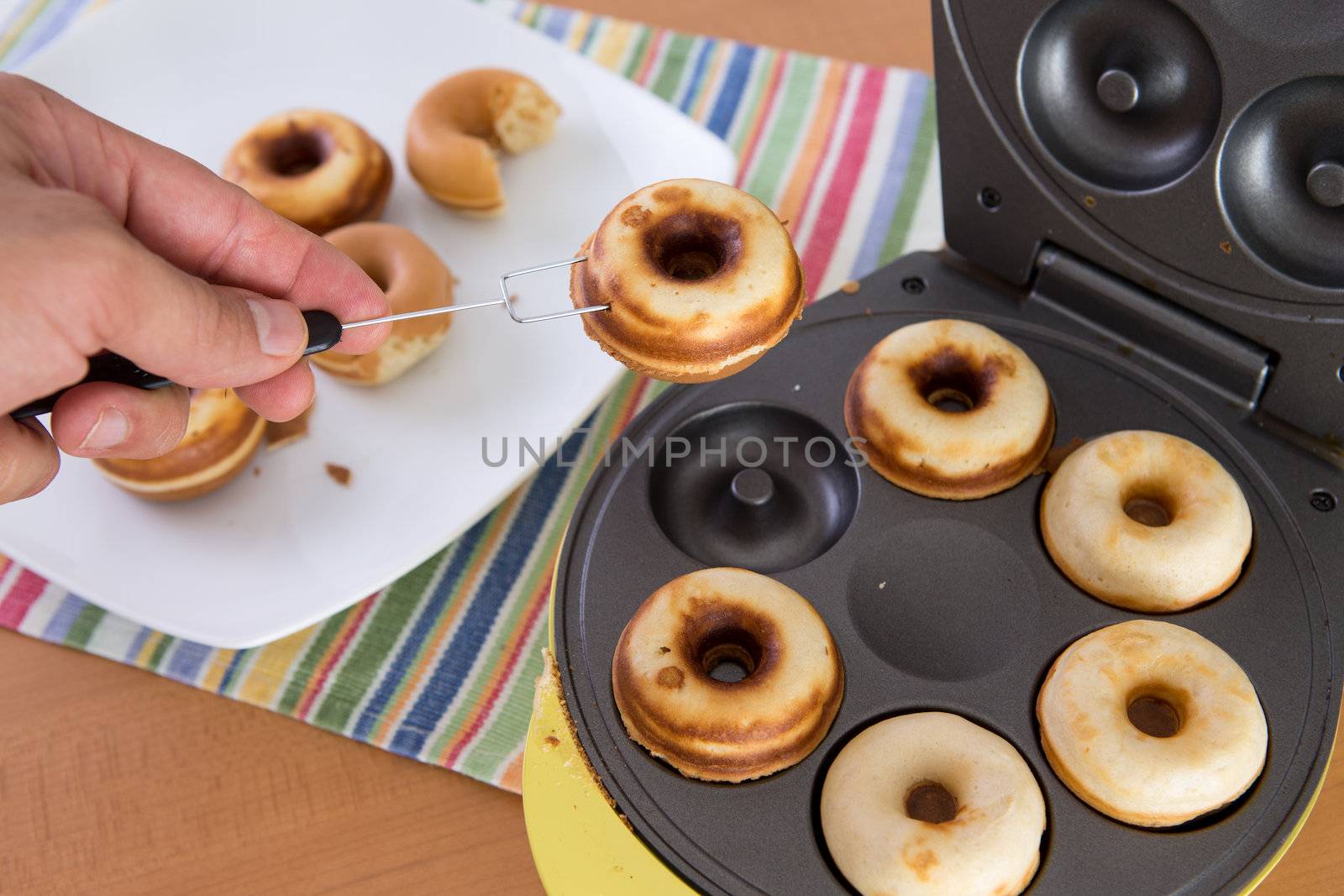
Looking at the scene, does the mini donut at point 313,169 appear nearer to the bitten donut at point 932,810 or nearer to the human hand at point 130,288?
the human hand at point 130,288

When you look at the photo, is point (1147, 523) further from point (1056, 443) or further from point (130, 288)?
point (130, 288)

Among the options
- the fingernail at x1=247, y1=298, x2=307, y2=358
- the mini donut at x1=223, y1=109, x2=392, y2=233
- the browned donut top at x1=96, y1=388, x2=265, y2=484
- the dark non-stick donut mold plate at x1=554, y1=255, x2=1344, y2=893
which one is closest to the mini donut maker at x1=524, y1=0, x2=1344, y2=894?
the dark non-stick donut mold plate at x1=554, y1=255, x2=1344, y2=893

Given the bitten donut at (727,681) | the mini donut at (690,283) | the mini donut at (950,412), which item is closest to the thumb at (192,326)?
the mini donut at (690,283)

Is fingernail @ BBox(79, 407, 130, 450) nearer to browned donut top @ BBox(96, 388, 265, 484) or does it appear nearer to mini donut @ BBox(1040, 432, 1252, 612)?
browned donut top @ BBox(96, 388, 265, 484)

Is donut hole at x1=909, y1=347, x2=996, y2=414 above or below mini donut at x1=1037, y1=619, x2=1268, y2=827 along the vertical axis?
above

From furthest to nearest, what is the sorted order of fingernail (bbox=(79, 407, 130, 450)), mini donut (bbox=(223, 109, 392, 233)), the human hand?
mini donut (bbox=(223, 109, 392, 233)), fingernail (bbox=(79, 407, 130, 450)), the human hand

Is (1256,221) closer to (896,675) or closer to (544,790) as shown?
(896,675)

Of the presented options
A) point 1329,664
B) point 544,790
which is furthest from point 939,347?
point 544,790
